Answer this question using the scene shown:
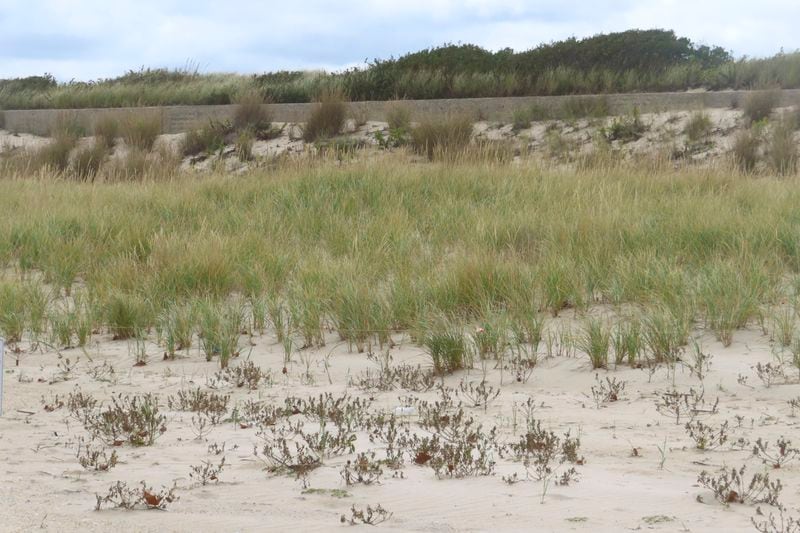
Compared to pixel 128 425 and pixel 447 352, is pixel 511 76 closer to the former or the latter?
pixel 447 352

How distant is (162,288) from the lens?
25.9 ft

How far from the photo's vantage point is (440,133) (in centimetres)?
1708

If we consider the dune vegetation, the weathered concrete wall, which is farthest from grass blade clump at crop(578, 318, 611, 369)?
the dune vegetation

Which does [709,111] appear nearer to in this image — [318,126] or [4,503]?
[318,126]

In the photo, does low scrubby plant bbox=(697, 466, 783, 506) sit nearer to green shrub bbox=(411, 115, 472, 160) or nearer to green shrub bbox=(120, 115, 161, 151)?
green shrub bbox=(411, 115, 472, 160)

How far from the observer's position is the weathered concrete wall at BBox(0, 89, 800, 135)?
18156 mm

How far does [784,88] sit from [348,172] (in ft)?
34.1

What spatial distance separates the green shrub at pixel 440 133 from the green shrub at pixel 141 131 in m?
5.55

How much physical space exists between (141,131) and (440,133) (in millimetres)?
6429

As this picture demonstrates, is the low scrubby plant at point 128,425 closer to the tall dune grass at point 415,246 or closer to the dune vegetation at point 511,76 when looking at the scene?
the tall dune grass at point 415,246

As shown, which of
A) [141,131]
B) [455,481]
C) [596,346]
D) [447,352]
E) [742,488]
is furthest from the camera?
[141,131]

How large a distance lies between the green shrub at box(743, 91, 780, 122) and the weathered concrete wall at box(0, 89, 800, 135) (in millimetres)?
615

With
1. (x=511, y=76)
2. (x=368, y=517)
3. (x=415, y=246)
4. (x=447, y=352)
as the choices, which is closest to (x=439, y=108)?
(x=511, y=76)

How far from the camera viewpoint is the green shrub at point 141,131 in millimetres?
19950
